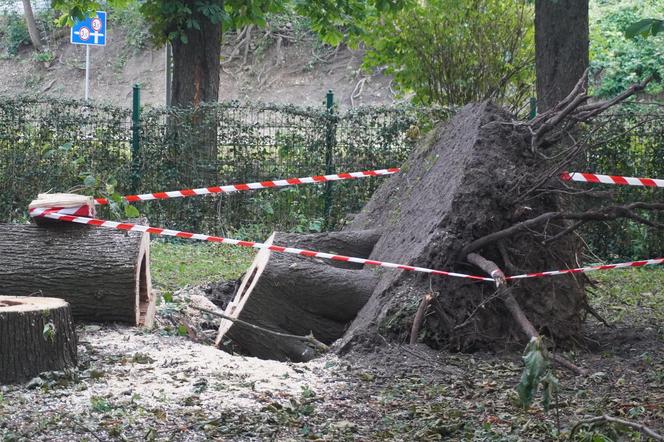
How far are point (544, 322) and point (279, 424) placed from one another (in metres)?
2.62

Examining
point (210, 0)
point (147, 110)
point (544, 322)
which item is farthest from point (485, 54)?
point (544, 322)

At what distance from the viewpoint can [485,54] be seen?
579 inches

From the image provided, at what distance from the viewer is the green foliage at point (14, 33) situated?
121 ft

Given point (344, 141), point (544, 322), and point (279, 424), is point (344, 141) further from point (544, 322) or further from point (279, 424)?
point (279, 424)

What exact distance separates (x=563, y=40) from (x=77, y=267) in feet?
25.4

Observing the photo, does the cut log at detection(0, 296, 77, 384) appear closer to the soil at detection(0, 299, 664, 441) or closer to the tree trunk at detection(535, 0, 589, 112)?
the soil at detection(0, 299, 664, 441)

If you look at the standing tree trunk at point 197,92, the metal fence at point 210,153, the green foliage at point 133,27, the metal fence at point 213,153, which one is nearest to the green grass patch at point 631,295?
the metal fence at point 213,153

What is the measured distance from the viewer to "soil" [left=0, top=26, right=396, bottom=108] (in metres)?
32.6

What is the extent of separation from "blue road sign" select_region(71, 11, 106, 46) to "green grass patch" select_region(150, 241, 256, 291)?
6.78 meters

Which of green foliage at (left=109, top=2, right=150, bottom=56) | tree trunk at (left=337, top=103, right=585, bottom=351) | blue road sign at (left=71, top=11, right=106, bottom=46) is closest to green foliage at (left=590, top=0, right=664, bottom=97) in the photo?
blue road sign at (left=71, top=11, right=106, bottom=46)

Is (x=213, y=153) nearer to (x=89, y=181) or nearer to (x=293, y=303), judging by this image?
(x=89, y=181)

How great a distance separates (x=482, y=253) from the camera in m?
7.16

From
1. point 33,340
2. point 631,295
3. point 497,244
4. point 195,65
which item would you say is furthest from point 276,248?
point 195,65

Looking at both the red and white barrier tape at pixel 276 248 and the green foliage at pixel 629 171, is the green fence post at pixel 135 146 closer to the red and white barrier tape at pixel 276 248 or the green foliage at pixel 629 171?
the red and white barrier tape at pixel 276 248
